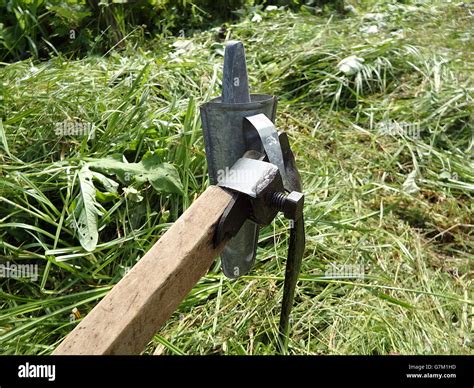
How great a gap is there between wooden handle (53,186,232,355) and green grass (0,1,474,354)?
0.74 m

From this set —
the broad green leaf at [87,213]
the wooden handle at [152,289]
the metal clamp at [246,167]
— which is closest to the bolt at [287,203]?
the metal clamp at [246,167]

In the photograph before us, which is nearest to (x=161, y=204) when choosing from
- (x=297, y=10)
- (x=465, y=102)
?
(x=465, y=102)

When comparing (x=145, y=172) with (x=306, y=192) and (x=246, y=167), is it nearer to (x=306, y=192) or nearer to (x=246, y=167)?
(x=306, y=192)

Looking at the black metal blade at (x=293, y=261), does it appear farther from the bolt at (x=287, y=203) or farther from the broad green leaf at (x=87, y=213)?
the broad green leaf at (x=87, y=213)

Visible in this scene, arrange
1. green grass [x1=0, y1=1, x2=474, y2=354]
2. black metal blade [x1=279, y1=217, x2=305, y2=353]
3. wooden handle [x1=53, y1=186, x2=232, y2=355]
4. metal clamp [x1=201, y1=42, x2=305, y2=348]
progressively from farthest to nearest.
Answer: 1. green grass [x1=0, y1=1, x2=474, y2=354]
2. black metal blade [x1=279, y1=217, x2=305, y2=353]
3. metal clamp [x1=201, y1=42, x2=305, y2=348]
4. wooden handle [x1=53, y1=186, x2=232, y2=355]

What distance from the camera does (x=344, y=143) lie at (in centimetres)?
299

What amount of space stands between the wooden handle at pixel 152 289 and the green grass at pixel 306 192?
741 millimetres

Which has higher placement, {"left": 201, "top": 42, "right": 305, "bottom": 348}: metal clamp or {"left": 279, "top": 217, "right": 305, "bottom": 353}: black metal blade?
{"left": 201, "top": 42, "right": 305, "bottom": 348}: metal clamp

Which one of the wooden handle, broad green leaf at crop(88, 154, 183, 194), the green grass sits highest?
the wooden handle

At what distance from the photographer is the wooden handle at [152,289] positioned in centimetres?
89

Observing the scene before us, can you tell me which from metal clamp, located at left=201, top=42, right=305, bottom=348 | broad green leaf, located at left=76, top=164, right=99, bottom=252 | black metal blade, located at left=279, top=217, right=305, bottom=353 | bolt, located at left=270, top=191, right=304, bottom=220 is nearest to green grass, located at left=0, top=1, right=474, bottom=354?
broad green leaf, located at left=76, top=164, right=99, bottom=252

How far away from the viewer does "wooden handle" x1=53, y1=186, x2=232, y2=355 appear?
35.0 inches

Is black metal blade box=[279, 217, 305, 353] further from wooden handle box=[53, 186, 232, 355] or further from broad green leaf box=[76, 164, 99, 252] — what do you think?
broad green leaf box=[76, 164, 99, 252]
